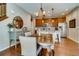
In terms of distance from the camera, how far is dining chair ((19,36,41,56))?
2270 mm

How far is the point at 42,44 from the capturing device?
237 cm

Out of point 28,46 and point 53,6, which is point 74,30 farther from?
point 28,46

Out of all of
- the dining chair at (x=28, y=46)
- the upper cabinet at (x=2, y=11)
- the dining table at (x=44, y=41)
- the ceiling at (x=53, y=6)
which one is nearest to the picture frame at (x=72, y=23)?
the ceiling at (x=53, y=6)

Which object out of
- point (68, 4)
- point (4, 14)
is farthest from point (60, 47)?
point (4, 14)

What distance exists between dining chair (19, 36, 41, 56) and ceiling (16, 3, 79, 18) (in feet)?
1.46

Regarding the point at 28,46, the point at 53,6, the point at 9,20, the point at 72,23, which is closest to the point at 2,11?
the point at 9,20

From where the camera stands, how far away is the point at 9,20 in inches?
89.9

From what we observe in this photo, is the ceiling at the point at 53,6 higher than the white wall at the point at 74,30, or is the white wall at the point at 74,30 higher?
the ceiling at the point at 53,6

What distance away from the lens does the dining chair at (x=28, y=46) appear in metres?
2.27

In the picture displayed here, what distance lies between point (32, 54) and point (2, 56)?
48 cm

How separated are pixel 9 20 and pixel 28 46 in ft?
1.79

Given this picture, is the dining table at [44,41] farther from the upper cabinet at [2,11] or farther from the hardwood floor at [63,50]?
the upper cabinet at [2,11]

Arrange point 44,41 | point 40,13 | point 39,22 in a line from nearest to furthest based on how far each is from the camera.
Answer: point 40,13 → point 39,22 → point 44,41

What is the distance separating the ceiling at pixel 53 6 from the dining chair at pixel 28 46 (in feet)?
1.46
